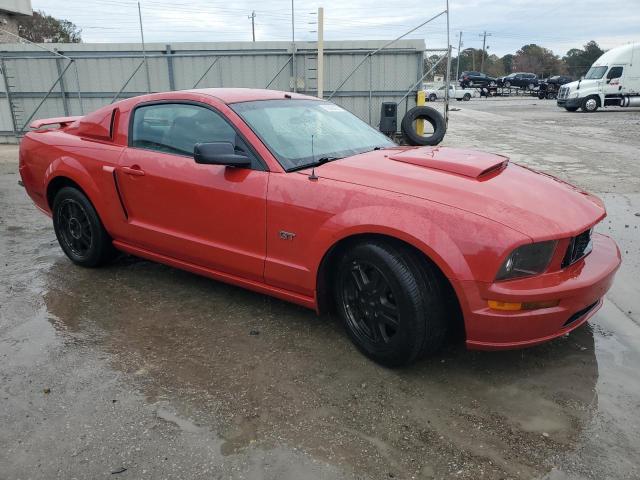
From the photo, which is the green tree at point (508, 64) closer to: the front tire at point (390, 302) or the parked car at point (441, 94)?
the parked car at point (441, 94)

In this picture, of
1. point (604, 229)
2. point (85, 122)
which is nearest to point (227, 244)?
point (85, 122)

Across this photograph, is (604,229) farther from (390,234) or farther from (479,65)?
(479,65)

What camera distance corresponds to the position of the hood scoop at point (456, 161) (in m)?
3.04

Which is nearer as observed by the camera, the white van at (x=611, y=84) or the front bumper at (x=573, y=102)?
the white van at (x=611, y=84)

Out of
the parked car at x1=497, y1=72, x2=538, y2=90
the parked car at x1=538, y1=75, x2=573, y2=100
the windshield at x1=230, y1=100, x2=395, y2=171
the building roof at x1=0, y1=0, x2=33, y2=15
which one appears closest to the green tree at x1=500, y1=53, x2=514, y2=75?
the parked car at x1=497, y1=72, x2=538, y2=90

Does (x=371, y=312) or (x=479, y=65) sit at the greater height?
(x=479, y=65)

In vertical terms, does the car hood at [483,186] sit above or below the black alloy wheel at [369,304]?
above

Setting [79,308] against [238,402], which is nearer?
[238,402]

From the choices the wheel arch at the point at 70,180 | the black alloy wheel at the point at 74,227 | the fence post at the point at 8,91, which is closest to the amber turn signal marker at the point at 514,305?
the wheel arch at the point at 70,180

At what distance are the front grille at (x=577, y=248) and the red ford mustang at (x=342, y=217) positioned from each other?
19 millimetres

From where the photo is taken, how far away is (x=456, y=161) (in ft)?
10.4

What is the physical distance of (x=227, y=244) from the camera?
341 cm

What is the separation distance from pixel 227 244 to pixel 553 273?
1.96 meters

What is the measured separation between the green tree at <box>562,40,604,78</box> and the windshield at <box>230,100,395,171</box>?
83138 mm
